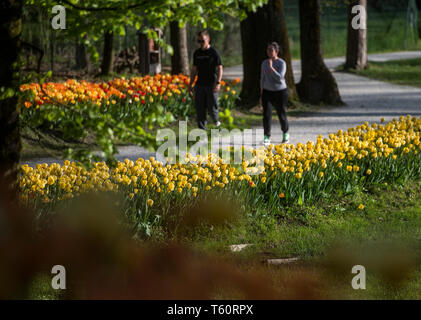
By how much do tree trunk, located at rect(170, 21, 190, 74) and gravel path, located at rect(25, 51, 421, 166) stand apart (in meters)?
4.53

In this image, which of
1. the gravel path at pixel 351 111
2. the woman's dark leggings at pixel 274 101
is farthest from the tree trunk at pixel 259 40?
the woman's dark leggings at pixel 274 101

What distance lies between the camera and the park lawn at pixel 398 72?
2227 centimetres

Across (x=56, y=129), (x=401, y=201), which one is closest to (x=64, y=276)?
(x=401, y=201)

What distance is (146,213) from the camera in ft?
18.1

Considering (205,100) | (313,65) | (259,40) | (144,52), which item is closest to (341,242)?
(205,100)

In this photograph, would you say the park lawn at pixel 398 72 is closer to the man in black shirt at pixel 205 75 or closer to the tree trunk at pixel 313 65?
the tree trunk at pixel 313 65

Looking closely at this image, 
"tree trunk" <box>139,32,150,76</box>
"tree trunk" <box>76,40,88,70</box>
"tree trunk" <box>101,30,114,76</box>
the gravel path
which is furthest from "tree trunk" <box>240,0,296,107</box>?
"tree trunk" <box>76,40,88,70</box>

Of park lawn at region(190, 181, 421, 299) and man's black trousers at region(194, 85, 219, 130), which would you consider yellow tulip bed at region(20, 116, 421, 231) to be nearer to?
park lawn at region(190, 181, 421, 299)

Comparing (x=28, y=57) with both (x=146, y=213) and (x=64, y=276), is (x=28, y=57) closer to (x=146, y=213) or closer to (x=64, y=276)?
(x=146, y=213)

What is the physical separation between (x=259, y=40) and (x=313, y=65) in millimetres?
1856

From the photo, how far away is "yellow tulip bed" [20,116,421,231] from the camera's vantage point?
5586mm

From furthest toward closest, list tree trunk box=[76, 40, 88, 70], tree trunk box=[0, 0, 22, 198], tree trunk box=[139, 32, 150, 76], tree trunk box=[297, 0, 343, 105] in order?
tree trunk box=[76, 40, 88, 70] < tree trunk box=[139, 32, 150, 76] < tree trunk box=[297, 0, 343, 105] < tree trunk box=[0, 0, 22, 198]

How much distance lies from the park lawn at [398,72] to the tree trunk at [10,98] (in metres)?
18.5

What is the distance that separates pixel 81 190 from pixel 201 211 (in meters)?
1.13
